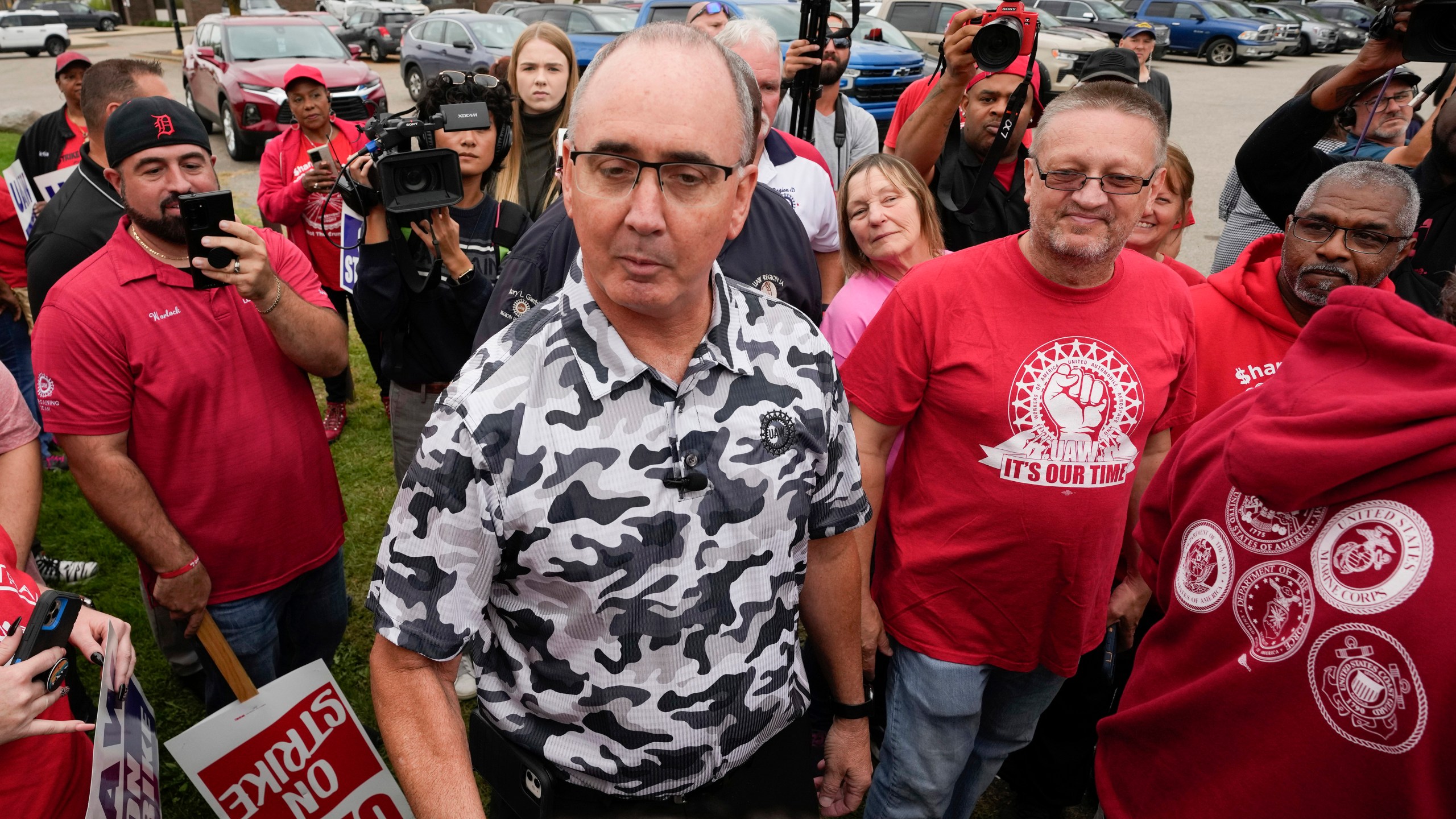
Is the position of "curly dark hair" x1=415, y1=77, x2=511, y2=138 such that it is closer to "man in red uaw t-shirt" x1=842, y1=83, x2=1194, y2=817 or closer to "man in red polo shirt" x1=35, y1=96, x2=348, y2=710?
"man in red polo shirt" x1=35, y1=96, x2=348, y2=710

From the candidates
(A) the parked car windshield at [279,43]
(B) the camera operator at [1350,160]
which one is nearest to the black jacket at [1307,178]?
(B) the camera operator at [1350,160]

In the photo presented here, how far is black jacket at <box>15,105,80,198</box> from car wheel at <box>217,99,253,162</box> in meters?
6.62

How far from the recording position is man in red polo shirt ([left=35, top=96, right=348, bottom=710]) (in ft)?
7.90

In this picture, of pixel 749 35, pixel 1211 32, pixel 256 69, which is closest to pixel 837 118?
pixel 749 35

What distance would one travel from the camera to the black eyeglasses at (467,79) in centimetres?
358

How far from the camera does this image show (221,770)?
7.84 feet

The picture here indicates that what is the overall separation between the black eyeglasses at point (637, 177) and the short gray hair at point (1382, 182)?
2.02 metres

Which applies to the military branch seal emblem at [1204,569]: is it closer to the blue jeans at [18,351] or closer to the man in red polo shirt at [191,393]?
the man in red polo shirt at [191,393]

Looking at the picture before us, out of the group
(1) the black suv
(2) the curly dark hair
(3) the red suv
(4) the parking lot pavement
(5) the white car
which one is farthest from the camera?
(1) the black suv

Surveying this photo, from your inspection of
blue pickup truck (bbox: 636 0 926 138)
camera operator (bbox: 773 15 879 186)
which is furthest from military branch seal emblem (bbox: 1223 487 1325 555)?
blue pickup truck (bbox: 636 0 926 138)

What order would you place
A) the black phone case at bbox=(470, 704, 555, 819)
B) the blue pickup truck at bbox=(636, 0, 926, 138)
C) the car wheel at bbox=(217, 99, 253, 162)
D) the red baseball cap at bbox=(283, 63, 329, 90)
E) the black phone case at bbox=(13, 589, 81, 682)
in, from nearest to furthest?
the black phone case at bbox=(470, 704, 555, 819) < the black phone case at bbox=(13, 589, 81, 682) < the red baseball cap at bbox=(283, 63, 329, 90) < the blue pickup truck at bbox=(636, 0, 926, 138) < the car wheel at bbox=(217, 99, 253, 162)

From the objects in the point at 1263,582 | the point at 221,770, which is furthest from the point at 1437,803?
the point at 221,770

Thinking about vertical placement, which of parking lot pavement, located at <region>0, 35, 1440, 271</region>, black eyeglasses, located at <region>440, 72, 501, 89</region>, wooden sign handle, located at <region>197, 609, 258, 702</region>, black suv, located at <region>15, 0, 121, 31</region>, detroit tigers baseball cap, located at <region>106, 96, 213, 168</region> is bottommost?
black suv, located at <region>15, 0, 121, 31</region>

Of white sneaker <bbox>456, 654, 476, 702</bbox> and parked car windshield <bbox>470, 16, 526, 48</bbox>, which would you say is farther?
parked car windshield <bbox>470, 16, 526, 48</bbox>
